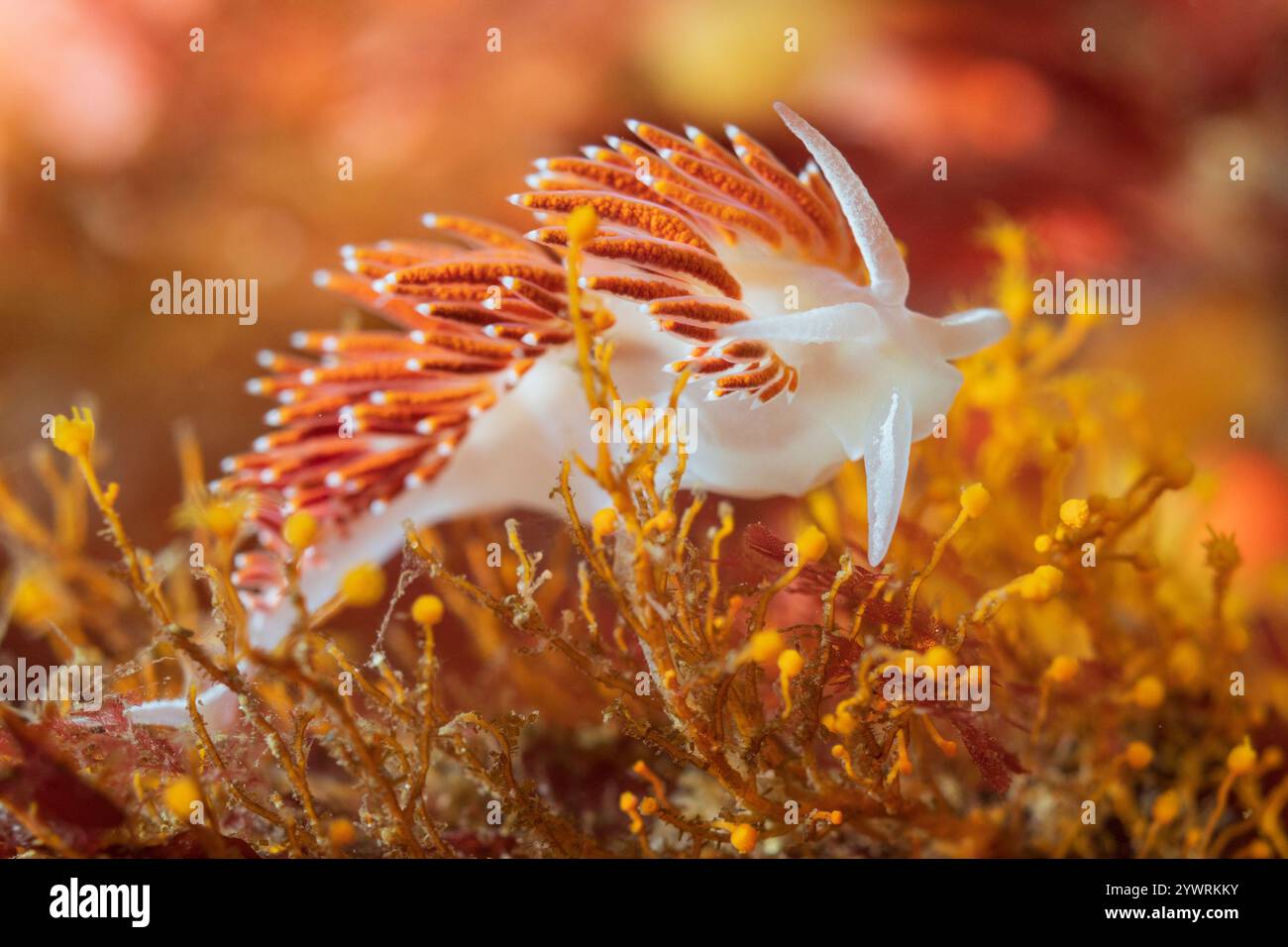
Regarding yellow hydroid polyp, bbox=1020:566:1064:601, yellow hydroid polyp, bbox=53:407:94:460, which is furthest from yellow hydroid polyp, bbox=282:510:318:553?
yellow hydroid polyp, bbox=1020:566:1064:601

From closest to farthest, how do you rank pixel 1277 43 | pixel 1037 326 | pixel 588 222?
1. pixel 588 222
2. pixel 1037 326
3. pixel 1277 43

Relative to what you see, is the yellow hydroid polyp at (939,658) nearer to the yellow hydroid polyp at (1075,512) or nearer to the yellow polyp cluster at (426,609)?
the yellow hydroid polyp at (1075,512)

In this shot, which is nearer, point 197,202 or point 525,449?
point 525,449

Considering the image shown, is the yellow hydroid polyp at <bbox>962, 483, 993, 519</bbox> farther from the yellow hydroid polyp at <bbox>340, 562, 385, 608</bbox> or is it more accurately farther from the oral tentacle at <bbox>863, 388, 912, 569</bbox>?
the yellow hydroid polyp at <bbox>340, 562, 385, 608</bbox>

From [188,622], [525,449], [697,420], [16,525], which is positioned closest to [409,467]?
[525,449]

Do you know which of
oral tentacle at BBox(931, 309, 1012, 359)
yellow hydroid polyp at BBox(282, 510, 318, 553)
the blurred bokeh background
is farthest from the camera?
the blurred bokeh background
